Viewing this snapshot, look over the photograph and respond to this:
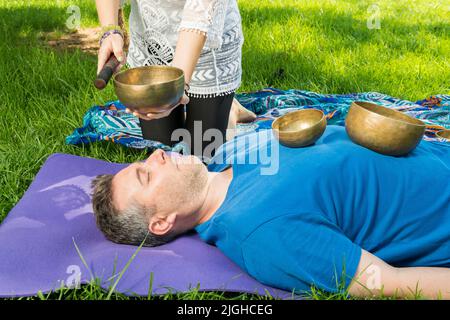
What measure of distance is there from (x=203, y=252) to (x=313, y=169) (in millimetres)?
568

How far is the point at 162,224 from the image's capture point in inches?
89.0

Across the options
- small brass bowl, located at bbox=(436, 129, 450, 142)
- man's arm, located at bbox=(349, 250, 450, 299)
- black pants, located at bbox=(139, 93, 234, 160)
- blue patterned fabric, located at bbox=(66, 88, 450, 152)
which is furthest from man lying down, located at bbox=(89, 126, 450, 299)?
blue patterned fabric, located at bbox=(66, 88, 450, 152)

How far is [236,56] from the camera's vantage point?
3.21 m

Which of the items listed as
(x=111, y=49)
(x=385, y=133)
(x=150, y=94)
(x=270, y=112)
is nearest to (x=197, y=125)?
(x=111, y=49)

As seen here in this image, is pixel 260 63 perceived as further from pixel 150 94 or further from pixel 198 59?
pixel 150 94

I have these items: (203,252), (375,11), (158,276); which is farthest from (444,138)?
(375,11)

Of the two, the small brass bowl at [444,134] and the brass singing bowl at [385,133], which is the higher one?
the brass singing bowl at [385,133]

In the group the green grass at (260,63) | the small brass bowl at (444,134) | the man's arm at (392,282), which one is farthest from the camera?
the green grass at (260,63)

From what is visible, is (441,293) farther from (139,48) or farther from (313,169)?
(139,48)

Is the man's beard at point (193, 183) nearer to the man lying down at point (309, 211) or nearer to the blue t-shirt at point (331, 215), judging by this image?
the man lying down at point (309, 211)

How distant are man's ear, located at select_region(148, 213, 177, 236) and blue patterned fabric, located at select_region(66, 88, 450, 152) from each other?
1012 millimetres

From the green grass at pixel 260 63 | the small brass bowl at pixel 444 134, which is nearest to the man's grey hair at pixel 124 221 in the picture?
the green grass at pixel 260 63

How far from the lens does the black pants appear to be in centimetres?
315

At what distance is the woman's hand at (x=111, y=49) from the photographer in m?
2.58
